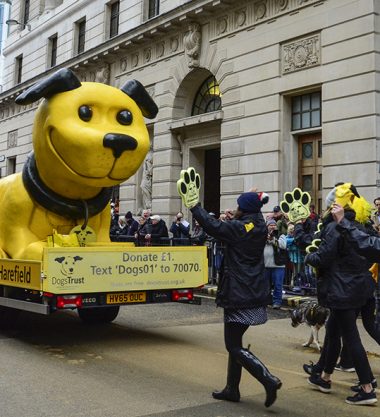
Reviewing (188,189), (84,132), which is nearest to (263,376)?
(188,189)

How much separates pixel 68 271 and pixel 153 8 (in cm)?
1741

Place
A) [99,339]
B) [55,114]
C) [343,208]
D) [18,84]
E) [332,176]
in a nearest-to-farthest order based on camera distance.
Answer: [343,208], [55,114], [99,339], [332,176], [18,84]

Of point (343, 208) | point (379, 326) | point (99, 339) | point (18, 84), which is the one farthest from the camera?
point (18, 84)

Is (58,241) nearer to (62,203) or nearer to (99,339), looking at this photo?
(62,203)

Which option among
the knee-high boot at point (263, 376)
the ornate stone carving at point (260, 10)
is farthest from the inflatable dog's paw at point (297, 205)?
the ornate stone carving at point (260, 10)

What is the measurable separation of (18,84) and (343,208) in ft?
92.3

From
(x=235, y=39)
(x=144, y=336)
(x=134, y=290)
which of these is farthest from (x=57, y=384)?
(x=235, y=39)

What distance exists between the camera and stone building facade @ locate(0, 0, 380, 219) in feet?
46.2

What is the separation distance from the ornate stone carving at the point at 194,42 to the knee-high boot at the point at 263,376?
15.5 m

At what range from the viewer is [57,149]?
7.32 m

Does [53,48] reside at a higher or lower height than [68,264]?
higher

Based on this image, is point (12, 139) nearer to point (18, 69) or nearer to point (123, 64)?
Result: point (18, 69)

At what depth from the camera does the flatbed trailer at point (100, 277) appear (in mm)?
6691

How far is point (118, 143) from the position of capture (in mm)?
7176
